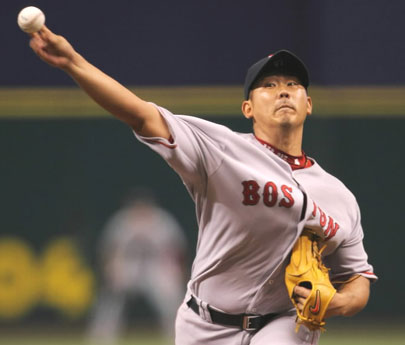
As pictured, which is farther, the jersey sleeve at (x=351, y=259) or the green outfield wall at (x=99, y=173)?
the green outfield wall at (x=99, y=173)

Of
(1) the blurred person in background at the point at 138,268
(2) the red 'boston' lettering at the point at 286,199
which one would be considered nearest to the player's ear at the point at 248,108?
(2) the red 'boston' lettering at the point at 286,199

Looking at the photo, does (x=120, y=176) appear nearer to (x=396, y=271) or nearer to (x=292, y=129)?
(x=396, y=271)

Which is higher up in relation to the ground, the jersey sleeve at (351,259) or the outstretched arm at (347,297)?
the jersey sleeve at (351,259)

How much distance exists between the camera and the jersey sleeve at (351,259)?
3664 mm

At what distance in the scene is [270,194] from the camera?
3293 millimetres

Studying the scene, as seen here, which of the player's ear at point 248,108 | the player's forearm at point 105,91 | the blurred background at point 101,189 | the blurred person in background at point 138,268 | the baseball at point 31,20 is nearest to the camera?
the baseball at point 31,20

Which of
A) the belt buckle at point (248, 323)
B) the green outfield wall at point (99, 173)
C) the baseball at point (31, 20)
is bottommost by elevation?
the belt buckle at point (248, 323)

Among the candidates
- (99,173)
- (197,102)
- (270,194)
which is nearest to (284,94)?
(270,194)

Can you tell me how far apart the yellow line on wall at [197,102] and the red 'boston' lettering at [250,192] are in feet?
23.6

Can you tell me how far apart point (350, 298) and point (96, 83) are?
1.52 meters

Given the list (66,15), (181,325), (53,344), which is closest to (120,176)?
(53,344)

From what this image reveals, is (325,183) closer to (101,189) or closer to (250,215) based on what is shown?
(250,215)

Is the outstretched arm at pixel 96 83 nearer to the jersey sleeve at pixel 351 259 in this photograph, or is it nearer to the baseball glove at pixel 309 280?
the baseball glove at pixel 309 280

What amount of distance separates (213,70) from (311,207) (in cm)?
952
